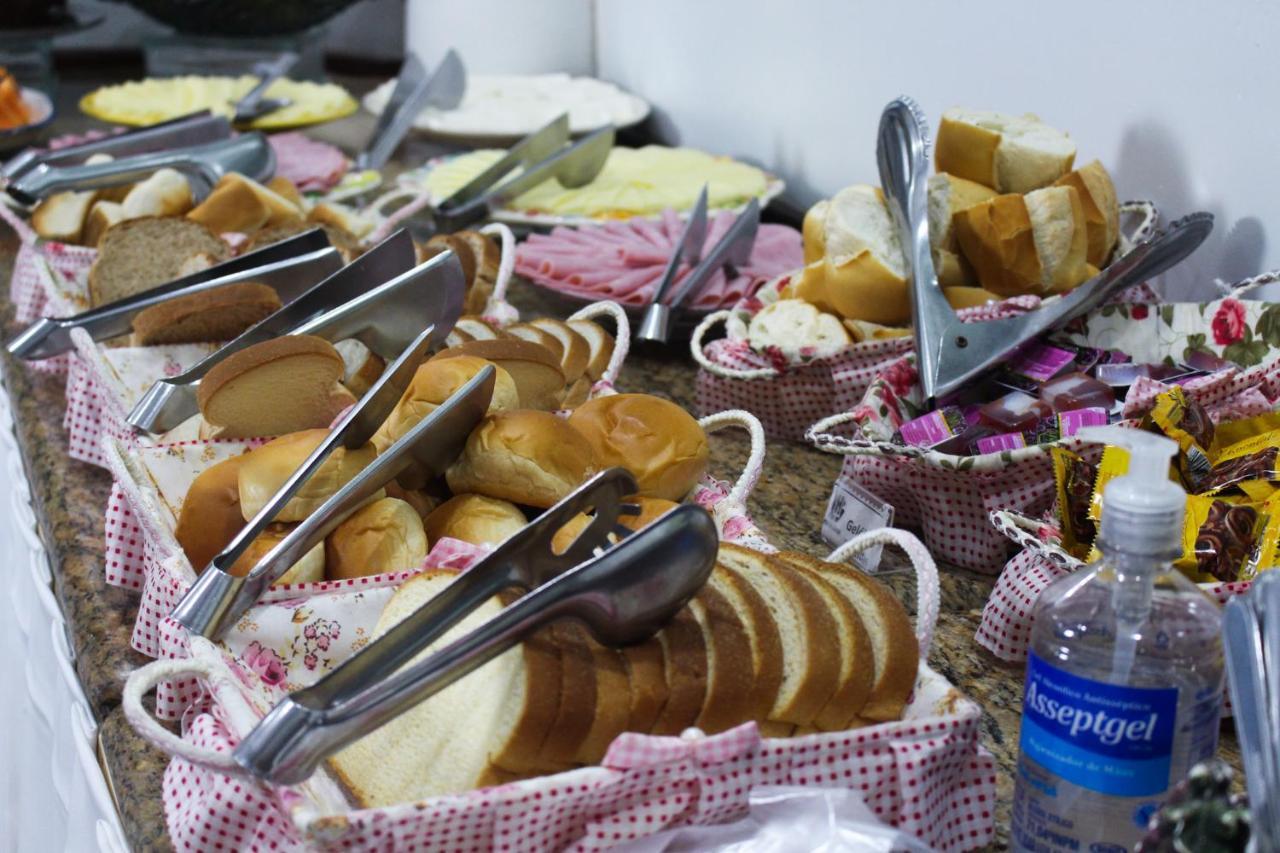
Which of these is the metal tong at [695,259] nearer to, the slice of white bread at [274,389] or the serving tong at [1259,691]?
the slice of white bread at [274,389]

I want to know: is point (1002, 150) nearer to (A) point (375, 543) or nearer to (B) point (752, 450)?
(B) point (752, 450)

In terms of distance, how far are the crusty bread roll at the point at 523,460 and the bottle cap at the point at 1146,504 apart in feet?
1.27

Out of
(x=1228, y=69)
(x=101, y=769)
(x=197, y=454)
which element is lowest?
(x=101, y=769)

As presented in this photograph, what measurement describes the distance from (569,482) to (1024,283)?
497 mm

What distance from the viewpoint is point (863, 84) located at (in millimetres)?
1676

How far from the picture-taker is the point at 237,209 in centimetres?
154

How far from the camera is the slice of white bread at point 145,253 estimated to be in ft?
4.60

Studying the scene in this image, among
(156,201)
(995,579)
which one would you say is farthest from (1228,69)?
(156,201)

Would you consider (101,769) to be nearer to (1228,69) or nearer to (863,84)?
(1228,69)

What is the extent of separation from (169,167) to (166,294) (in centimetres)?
53

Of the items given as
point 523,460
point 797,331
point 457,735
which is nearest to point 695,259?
point 797,331

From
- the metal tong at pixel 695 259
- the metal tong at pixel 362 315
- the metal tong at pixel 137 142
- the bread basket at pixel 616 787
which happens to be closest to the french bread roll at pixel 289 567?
the bread basket at pixel 616 787

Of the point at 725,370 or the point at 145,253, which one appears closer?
the point at 725,370

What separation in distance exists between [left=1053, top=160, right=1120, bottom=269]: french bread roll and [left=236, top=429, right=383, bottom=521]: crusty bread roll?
632 millimetres
